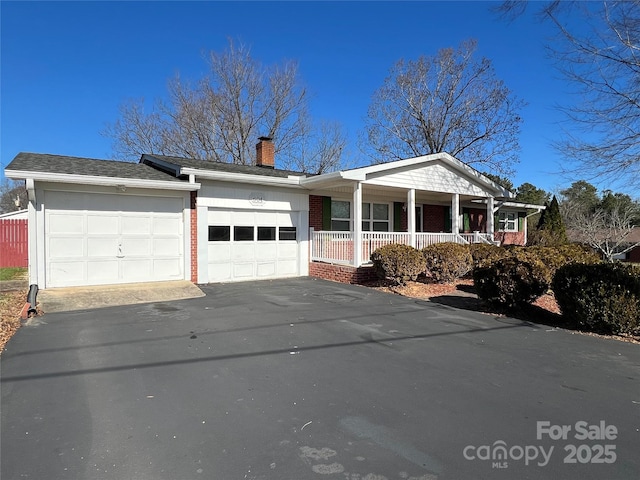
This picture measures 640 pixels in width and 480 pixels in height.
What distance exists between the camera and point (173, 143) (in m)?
26.9

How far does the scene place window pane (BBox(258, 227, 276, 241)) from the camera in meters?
12.4

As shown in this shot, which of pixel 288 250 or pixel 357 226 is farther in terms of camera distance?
pixel 288 250

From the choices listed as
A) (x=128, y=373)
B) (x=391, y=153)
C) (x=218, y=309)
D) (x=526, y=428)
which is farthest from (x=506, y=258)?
(x=391, y=153)

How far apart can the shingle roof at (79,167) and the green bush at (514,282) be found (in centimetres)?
840

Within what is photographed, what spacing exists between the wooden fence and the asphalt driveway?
1471 centimetres

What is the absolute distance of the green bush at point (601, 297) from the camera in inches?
240

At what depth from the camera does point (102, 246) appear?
9.80 metres

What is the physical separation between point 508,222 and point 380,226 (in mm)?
9821

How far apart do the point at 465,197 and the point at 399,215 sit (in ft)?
9.47

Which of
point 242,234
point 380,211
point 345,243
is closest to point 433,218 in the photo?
point 380,211

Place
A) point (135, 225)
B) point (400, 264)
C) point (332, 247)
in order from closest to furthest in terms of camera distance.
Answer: point (135, 225)
point (400, 264)
point (332, 247)

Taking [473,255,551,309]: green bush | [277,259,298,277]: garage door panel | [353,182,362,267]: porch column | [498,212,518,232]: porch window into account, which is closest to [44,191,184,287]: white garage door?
[277,259,298,277]: garage door panel

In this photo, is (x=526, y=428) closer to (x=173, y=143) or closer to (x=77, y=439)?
(x=77, y=439)

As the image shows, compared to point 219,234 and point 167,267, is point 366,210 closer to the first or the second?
point 219,234
